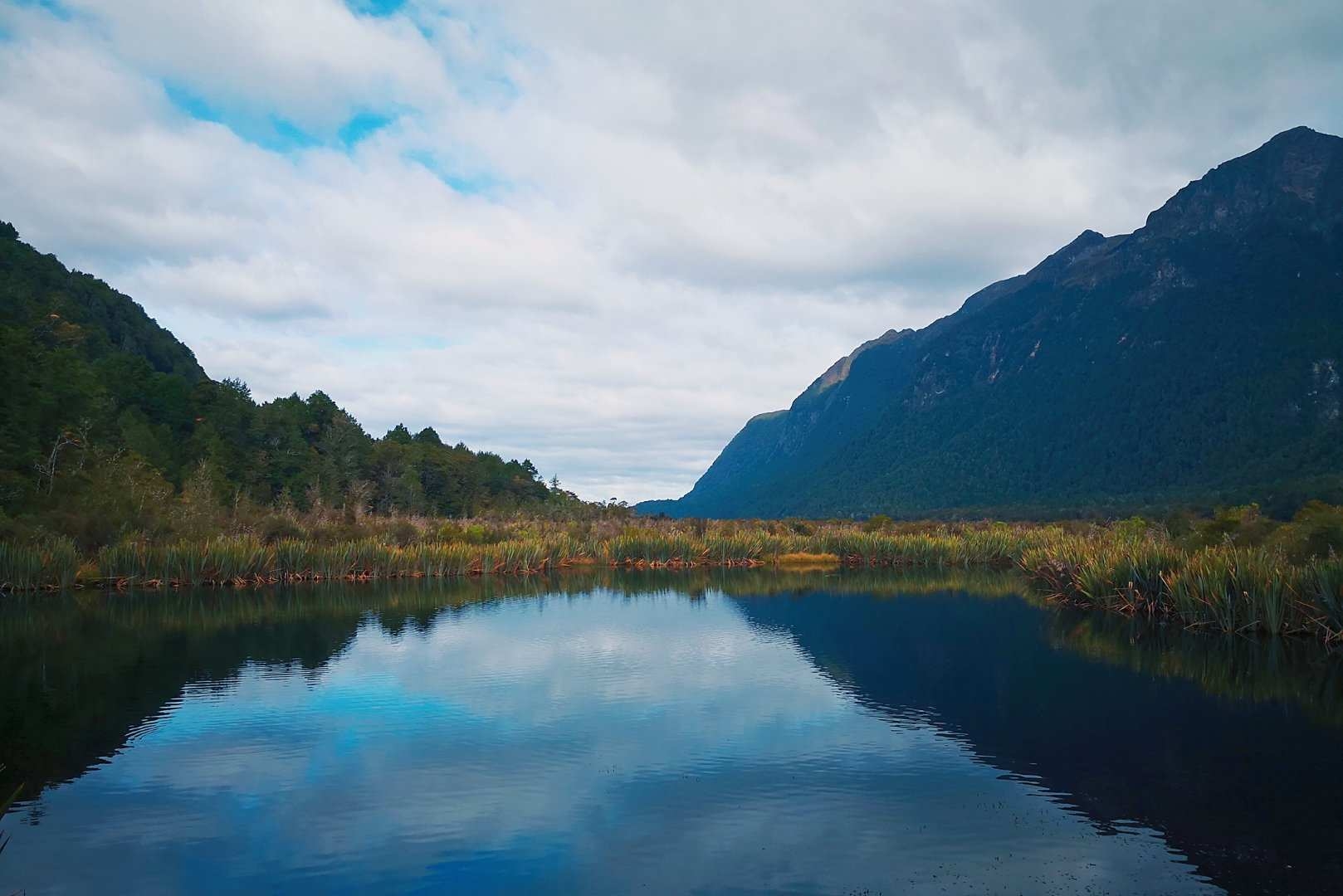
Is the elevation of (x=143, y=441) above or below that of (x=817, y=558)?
above

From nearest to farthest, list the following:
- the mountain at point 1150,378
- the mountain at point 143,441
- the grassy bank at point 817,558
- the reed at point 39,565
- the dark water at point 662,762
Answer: the dark water at point 662,762, the grassy bank at point 817,558, the reed at point 39,565, the mountain at point 143,441, the mountain at point 1150,378

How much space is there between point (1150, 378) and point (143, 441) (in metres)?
110

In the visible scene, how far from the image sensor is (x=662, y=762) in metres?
11.6

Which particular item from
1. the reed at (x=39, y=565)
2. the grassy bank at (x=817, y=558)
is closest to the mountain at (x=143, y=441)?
the reed at (x=39, y=565)

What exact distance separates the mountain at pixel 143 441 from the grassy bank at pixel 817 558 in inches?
100

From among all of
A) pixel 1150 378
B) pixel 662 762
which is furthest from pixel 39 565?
pixel 1150 378

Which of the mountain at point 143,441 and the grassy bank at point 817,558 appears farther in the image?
the mountain at point 143,441

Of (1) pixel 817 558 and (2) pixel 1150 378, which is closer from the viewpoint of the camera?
(1) pixel 817 558

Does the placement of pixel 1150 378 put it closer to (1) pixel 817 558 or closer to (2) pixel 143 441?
(1) pixel 817 558

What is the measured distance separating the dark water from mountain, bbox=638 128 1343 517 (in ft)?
176

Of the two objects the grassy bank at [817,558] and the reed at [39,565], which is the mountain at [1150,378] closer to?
the grassy bank at [817,558]

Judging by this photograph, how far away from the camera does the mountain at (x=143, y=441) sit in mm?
31469

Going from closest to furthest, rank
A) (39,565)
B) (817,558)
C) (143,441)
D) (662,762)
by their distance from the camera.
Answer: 1. (662,762)
2. (39,565)
3. (143,441)
4. (817,558)

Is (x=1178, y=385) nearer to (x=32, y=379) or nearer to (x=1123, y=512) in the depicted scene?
(x=1123, y=512)
